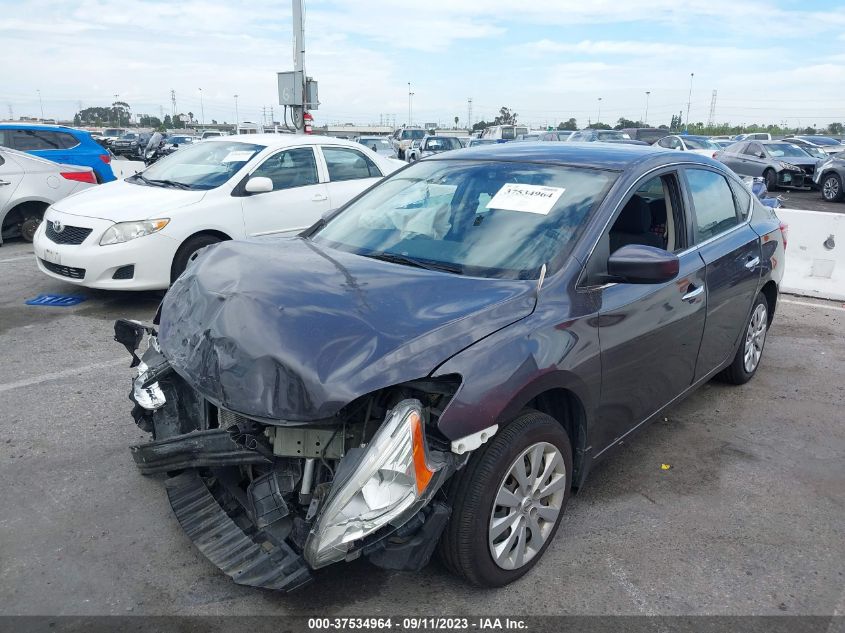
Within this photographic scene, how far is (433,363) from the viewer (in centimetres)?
247

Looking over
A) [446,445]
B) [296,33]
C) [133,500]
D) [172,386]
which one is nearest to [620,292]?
[446,445]

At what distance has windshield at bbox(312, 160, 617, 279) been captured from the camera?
3141 mm

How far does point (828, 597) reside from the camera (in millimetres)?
2809

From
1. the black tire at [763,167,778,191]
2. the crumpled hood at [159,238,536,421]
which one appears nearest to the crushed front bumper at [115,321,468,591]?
the crumpled hood at [159,238,536,421]

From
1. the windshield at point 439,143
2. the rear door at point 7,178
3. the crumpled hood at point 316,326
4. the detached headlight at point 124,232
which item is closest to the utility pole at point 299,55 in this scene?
the rear door at point 7,178

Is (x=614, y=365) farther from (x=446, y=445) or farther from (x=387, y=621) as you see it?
(x=387, y=621)

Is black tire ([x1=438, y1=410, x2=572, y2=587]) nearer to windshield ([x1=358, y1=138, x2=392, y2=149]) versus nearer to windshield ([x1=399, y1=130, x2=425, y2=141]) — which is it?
windshield ([x1=358, y1=138, x2=392, y2=149])

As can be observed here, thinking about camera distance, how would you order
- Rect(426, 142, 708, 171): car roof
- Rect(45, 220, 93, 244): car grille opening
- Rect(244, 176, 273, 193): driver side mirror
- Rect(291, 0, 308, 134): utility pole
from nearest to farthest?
1. Rect(426, 142, 708, 171): car roof
2. Rect(45, 220, 93, 244): car grille opening
3. Rect(244, 176, 273, 193): driver side mirror
4. Rect(291, 0, 308, 134): utility pole

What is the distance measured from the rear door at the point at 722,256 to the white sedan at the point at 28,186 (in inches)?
365

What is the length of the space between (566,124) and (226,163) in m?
86.0

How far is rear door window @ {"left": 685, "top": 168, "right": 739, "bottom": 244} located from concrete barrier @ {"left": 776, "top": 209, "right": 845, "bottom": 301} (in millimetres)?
3627

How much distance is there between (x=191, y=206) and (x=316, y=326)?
180 inches

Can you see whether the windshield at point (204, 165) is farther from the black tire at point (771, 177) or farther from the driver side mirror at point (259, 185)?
the black tire at point (771, 177)

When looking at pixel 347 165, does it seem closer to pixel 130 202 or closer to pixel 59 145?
pixel 130 202
